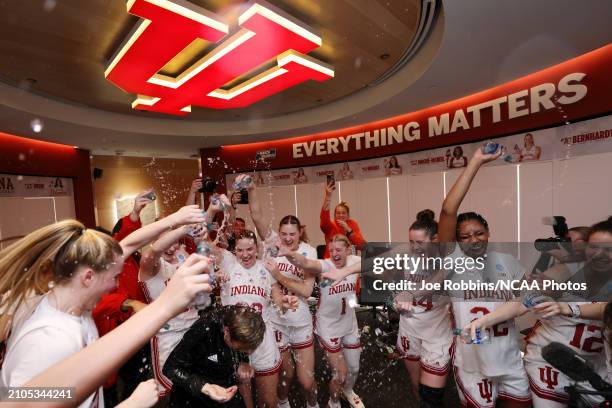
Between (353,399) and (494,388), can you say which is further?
Answer: (353,399)

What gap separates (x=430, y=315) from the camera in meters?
2.60

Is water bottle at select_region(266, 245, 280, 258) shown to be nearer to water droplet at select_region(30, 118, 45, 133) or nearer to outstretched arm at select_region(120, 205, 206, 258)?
outstretched arm at select_region(120, 205, 206, 258)

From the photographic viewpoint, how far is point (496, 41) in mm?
3307

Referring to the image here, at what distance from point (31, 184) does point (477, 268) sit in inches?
336

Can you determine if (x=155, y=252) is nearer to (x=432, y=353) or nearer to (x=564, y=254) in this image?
(x=432, y=353)

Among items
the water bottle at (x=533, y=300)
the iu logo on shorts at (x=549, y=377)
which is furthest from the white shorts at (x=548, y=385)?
the water bottle at (x=533, y=300)

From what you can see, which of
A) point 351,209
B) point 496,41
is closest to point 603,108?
point 496,41

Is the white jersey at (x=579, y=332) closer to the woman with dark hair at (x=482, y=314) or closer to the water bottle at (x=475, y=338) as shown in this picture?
the woman with dark hair at (x=482, y=314)

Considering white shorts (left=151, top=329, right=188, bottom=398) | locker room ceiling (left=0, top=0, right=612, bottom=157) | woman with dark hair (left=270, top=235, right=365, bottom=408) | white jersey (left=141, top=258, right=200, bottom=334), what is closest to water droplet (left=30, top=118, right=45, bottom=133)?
locker room ceiling (left=0, top=0, right=612, bottom=157)

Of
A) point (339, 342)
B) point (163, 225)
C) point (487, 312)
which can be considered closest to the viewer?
point (163, 225)

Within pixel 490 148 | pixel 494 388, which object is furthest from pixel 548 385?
pixel 490 148

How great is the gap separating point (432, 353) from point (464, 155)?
4.08 metres

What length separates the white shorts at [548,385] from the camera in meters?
2.04

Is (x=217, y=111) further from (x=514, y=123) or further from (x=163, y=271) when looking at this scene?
(x=514, y=123)
